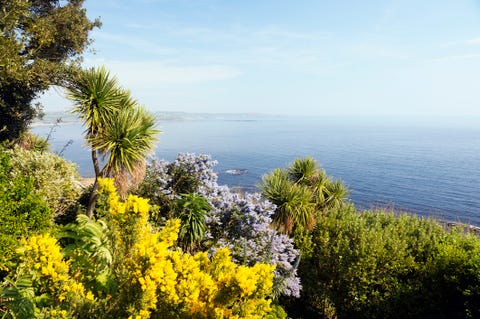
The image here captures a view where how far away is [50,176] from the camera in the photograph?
27.7ft

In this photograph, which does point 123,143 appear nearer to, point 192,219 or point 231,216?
point 192,219

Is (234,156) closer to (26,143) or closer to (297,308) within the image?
(26,143)

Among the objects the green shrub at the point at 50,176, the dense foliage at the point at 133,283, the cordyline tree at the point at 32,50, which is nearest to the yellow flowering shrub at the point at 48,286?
the dense foliage at the point at 133,283

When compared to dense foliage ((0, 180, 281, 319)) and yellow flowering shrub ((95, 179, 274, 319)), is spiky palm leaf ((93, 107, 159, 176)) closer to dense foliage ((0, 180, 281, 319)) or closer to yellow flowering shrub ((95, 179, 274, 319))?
dense foliage ((0, 180, 281, 319))

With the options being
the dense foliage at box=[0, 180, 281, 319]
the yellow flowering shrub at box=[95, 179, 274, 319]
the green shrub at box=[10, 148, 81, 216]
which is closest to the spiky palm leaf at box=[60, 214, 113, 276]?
the dense foliage at box=[0, 180, 281, 319]

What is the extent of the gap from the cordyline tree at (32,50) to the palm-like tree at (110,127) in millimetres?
2123

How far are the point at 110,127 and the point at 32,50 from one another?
561cm

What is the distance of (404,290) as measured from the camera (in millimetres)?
7816

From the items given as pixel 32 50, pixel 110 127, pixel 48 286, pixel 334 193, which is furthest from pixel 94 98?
pixel 334 193

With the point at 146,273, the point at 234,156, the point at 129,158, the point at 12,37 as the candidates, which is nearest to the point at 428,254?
the point at 146,273

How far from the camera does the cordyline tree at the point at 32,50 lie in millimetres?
10516

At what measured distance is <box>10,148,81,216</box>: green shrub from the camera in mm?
8203

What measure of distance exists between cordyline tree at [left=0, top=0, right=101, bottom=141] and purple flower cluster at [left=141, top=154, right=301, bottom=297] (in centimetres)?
599

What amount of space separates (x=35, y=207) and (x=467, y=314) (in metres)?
9.09
